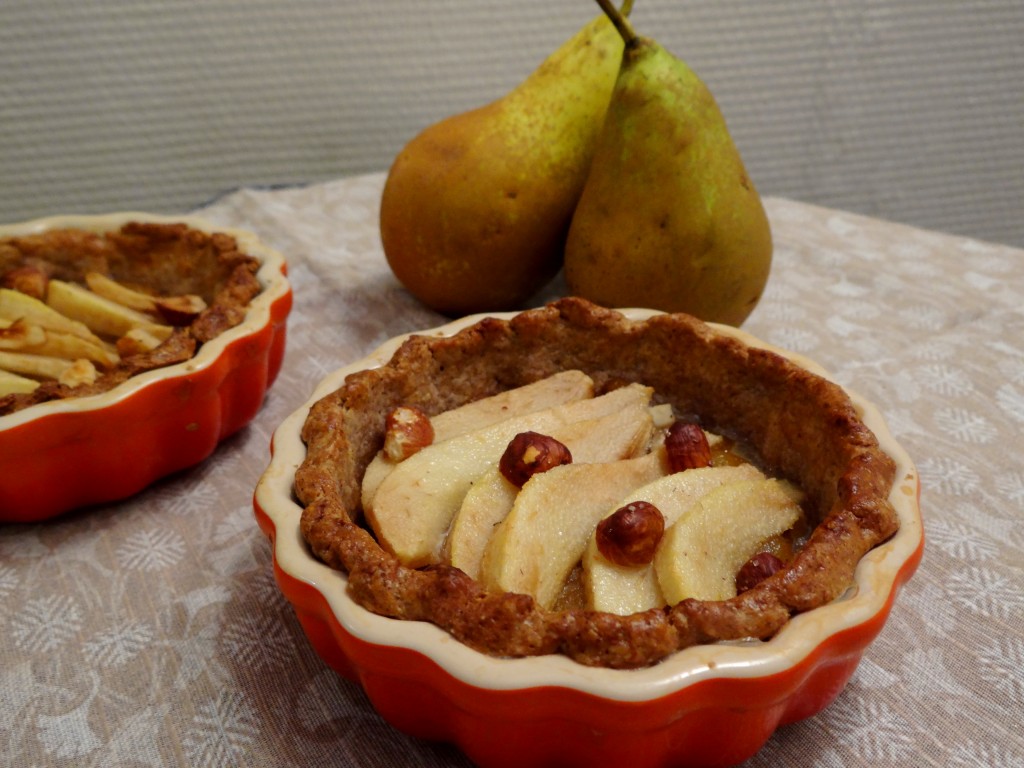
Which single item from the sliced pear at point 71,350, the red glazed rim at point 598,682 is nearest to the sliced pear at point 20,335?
the sliced pear at point 71,350

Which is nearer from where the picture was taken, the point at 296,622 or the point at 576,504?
the point at 576,504

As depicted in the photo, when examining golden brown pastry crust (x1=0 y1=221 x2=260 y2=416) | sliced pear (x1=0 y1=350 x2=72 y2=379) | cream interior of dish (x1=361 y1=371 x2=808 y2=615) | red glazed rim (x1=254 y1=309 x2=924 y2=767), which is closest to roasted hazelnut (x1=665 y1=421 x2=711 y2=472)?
cream interior of dish (x1=361 y1=371 x2=808 y2=615)

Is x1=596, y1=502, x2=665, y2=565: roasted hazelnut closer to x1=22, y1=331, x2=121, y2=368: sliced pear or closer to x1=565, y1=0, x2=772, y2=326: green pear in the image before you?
x1=565, y1=0, x2=772, y2=326: green pear

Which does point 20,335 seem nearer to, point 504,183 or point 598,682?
point 504,183

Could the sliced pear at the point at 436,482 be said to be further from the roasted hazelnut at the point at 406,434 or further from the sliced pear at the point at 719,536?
the sliced pear at the point at 719,536

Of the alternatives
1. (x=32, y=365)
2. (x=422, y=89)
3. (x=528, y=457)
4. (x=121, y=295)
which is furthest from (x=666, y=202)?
(x=422, y=89)

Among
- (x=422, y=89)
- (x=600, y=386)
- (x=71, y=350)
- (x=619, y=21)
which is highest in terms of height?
(x=619, y=21)

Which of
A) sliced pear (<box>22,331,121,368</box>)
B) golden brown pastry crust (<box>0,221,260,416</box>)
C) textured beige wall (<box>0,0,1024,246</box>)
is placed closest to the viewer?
sliced pear (<box>22,331,121,368</box>)
